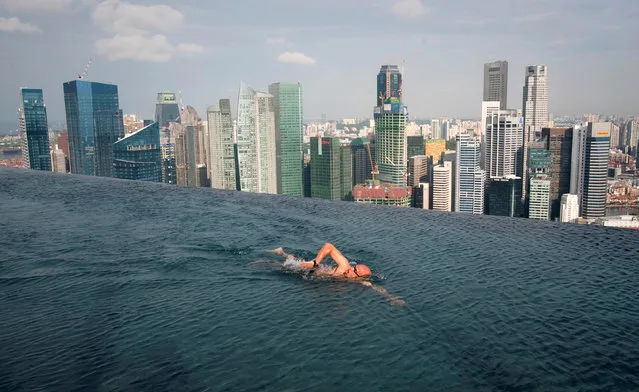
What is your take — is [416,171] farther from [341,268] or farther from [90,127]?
[341,268]

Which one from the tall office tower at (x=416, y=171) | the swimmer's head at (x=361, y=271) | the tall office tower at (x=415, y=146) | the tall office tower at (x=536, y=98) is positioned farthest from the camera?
the tall office tower at (x=536, y=98)

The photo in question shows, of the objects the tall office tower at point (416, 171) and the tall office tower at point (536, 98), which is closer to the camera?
the tall office tower at point (416, 171)

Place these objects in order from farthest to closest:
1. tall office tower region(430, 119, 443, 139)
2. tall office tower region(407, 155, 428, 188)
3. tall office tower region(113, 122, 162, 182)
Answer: tall office tower region(430, 119, 443, 139) < tall office tower region(407, 155, 428, 188) < tall office tower region(113, 122, 162, 182)

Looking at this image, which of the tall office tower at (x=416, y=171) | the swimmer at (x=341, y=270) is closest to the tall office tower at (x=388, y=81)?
the tall office tower at (x=416, y=171)

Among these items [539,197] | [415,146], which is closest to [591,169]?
[539,197]

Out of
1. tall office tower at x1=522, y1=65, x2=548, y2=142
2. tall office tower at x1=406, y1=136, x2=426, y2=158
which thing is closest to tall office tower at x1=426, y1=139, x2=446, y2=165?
tall office tower at x1=406, y1=136, x2=426, y2=158

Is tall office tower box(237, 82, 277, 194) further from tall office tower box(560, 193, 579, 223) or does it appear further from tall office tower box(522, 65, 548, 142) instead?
tall office tower box(522, 65, 548, 142)

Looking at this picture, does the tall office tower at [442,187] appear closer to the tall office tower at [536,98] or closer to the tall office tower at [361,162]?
the tall office tower at [361,162]
